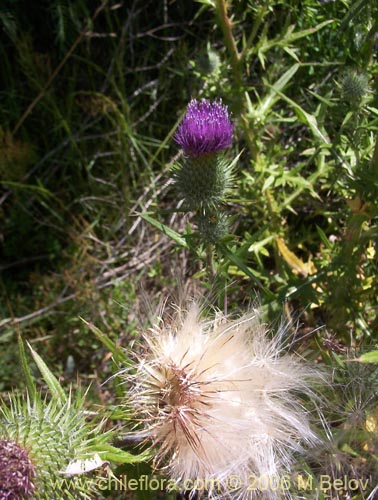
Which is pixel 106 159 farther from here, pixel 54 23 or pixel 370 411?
pixel 370 411

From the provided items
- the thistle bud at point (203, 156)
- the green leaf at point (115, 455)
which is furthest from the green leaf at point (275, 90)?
the green leaf at point (115, 455)

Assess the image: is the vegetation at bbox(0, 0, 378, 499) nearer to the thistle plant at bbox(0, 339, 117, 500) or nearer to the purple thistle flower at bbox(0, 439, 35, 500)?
the thistle plant at bbox(0, 339, 117, 500)

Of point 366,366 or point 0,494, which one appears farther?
point 366,366

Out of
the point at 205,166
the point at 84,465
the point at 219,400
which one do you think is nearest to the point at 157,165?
the point at 205,166

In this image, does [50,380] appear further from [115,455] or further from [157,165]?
[157,165]

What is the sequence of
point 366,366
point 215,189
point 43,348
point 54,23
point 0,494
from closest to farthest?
point 0,494
point 366,366
point 215,189
point 43,348
point 54,23

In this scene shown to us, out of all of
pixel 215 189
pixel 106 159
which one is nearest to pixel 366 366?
pixel 215 189

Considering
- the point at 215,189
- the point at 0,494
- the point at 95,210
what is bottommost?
the point at 95,210
